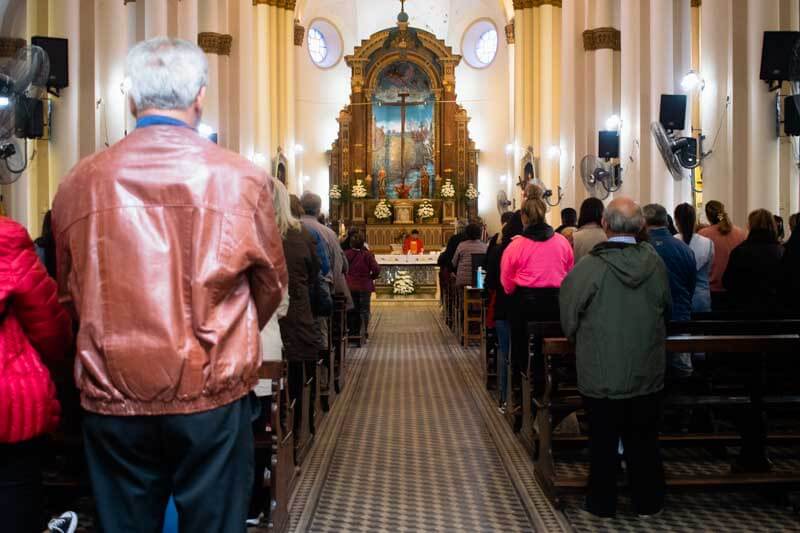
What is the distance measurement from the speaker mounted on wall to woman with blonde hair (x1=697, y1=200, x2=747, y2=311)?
881cm

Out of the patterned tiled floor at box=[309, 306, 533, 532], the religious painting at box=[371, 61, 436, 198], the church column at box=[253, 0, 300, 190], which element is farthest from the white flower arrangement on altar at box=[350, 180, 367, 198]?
the patterned tiled floor at box=[309, 306, 533, 532]

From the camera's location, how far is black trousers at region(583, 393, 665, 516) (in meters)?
5.24

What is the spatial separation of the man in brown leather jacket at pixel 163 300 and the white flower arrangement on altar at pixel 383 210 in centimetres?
3089

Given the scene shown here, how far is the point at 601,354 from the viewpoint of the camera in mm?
5164

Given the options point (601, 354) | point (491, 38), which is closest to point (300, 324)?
point (601, 354)

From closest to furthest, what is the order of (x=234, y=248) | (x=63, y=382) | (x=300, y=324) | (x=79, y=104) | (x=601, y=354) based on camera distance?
(x=234, y=248)
(x=63, y=382)
(x=601, y=354)
(x=300, y=324)
(x=79, y=104)

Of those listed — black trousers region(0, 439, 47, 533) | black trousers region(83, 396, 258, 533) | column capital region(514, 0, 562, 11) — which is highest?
column capital region(514, 0, 562, 11)

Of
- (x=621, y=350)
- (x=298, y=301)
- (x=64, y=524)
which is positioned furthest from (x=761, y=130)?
(x=64, y=524)

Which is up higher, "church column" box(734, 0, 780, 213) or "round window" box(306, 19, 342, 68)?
"round window" box(306, 19, 342, 68)

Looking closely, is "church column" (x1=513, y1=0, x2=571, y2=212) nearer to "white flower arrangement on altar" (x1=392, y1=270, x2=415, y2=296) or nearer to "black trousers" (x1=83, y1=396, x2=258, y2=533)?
"white flower arrangement on altar" (x1=392, y1=270, x2=415, y2=296)

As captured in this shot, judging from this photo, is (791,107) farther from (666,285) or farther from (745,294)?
(666,285)

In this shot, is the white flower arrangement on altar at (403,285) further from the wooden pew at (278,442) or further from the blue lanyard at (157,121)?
the blue lanyard at (157,121)

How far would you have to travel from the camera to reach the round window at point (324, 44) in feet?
120

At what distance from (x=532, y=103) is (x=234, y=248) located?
25809mm
